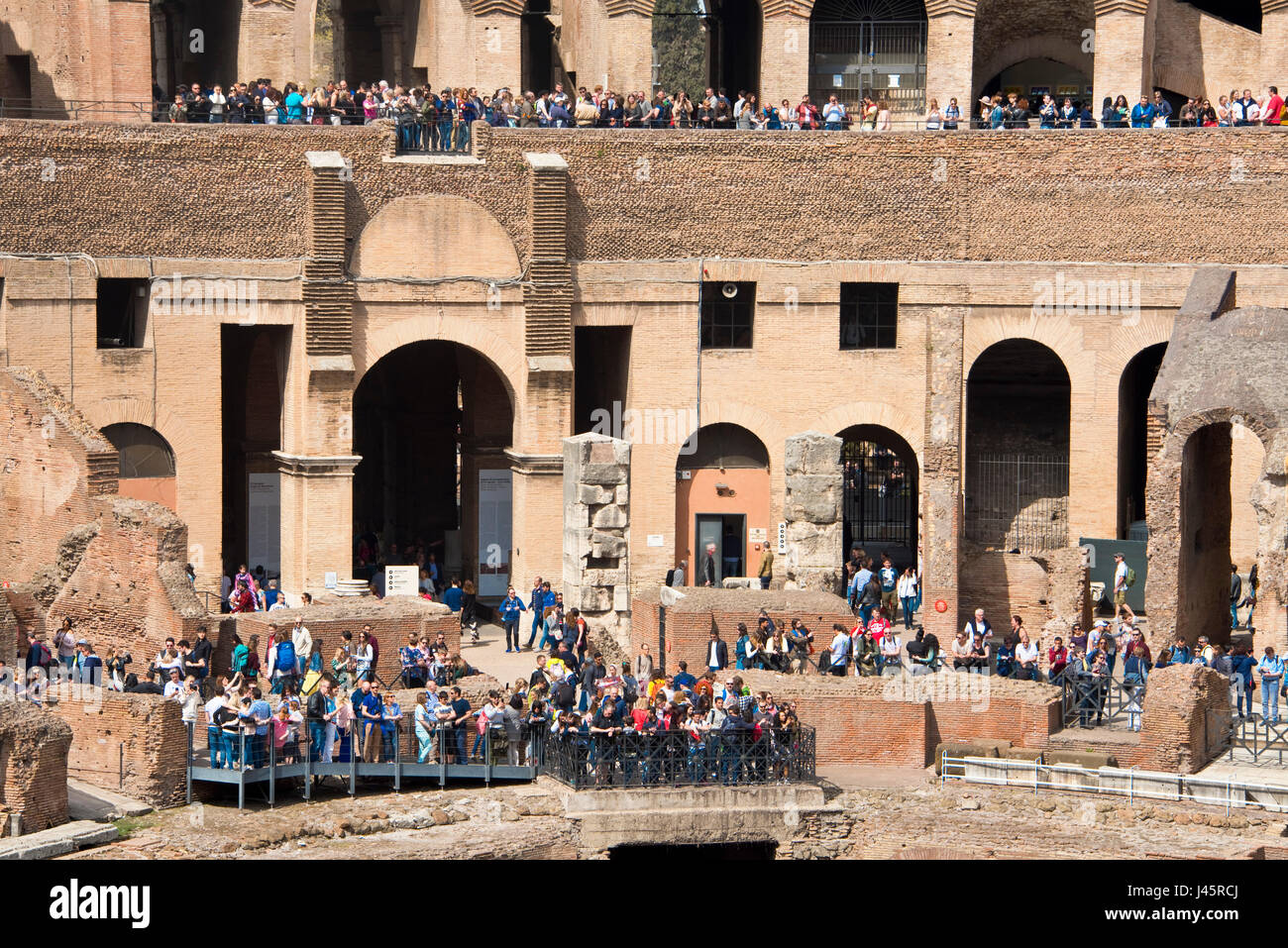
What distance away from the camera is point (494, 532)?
43844mm

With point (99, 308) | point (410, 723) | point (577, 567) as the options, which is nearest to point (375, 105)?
point (99, 308)

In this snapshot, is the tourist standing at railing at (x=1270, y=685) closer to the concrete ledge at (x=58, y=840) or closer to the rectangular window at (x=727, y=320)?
the rectangular window at (x=727, y=320)

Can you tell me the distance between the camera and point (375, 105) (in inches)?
1689

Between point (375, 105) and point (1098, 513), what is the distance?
13697 mm

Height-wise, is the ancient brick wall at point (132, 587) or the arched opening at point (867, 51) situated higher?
the arched opening at point (867, 51)

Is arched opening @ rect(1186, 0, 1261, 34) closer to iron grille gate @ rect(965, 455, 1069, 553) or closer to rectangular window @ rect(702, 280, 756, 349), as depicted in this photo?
iron grille gate @ rect(965, 455, 1069, 553)

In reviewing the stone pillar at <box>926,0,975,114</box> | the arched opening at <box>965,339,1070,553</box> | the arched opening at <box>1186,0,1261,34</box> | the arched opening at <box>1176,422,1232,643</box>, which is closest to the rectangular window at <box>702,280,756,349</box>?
the arched opening at <box>965,339,1070,553</box>

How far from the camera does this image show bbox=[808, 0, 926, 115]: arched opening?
160 ft

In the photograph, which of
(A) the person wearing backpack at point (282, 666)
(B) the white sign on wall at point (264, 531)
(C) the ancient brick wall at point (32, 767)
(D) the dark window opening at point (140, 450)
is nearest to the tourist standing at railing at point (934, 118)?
(B) the white sign on wall at point (264, 531)

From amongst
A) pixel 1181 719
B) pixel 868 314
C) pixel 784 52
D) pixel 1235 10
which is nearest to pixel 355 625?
pixel 1181 719

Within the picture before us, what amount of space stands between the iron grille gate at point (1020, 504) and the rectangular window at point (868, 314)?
3060 millimetres

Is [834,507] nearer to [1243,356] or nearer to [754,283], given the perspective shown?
[754,283]

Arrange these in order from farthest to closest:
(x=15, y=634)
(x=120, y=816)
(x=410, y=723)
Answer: (x=15, y=634) → (x=410, y=723) → (x=120, y=816)

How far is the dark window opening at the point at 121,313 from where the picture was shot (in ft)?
136
